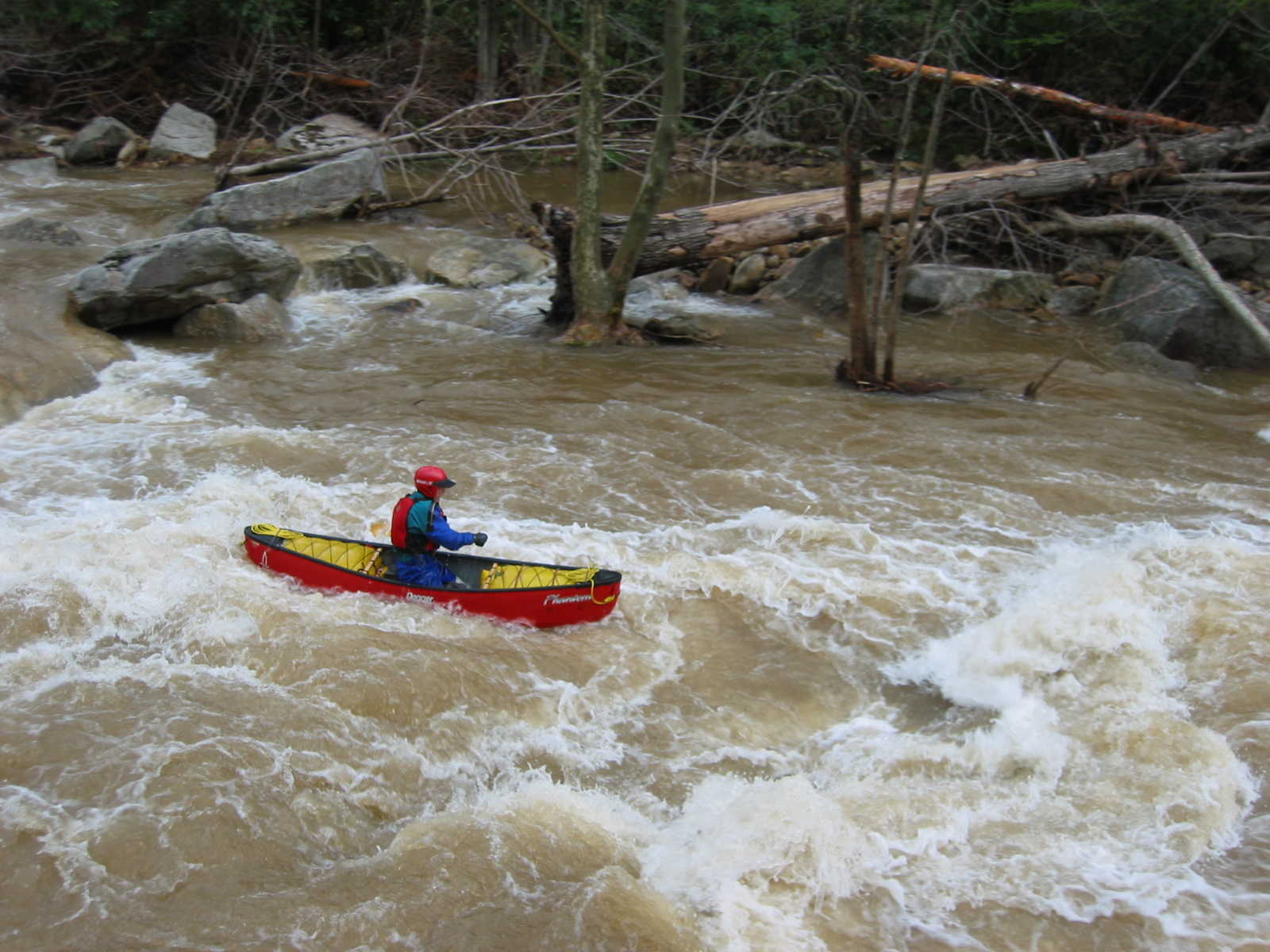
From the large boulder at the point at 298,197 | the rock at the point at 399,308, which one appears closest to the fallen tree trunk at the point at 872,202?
the rock at the point at 399,308

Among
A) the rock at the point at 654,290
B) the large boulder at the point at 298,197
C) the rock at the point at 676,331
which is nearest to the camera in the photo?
the rock at the point at 676,331

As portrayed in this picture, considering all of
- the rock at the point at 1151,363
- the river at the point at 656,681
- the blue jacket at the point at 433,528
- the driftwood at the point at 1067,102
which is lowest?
the river at the point at 656,681

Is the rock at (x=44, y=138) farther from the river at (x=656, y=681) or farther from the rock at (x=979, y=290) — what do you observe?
the rock at (x=979, y=290)

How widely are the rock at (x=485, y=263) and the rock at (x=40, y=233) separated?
13.0ft

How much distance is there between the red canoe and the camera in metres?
5.41

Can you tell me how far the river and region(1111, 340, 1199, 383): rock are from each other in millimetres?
672

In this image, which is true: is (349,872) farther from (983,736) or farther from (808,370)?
(808,370)

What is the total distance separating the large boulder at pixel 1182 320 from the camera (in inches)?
392

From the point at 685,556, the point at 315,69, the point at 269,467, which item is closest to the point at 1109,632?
the point at 685,556

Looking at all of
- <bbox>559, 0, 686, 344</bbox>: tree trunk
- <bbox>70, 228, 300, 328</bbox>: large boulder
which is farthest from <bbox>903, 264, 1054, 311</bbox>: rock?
<bbox>70, 228, 300, 328</bbox>: large boulder

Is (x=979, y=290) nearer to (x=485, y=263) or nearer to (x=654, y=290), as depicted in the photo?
(x=654, y=290)

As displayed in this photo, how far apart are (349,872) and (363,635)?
1582mm

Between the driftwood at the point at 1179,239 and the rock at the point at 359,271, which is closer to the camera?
the driftwood at the point at 1179,239

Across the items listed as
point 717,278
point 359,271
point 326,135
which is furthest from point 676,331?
point 326,135
